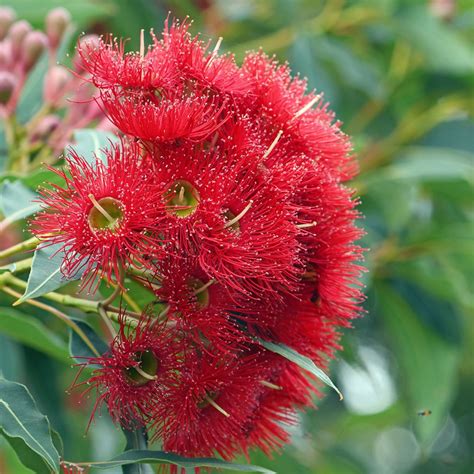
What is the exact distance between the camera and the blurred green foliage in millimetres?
2625

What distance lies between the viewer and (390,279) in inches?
112

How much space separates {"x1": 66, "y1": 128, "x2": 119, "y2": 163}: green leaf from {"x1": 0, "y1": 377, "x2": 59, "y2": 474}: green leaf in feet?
1.42

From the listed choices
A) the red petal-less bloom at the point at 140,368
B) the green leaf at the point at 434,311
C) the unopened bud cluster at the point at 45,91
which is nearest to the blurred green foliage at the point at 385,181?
the green leaf at the point at 434,311

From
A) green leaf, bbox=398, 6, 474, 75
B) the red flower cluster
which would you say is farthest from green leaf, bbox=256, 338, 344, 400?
green leaf, bbox=398, 6, 474, 75

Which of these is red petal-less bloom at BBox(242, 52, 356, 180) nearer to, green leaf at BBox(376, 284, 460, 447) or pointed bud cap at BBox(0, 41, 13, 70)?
pointed bud cap at BBox(0, 41, 13, 70)

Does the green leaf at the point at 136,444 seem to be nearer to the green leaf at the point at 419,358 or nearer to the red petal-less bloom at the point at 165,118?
the red petal-less bloom at the point at 165,118

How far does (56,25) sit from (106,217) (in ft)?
3.29

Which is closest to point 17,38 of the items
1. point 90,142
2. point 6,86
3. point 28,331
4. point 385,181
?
point 6,86

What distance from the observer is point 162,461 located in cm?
138

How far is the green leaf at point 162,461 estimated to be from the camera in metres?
1.38

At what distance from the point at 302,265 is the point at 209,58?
365mm

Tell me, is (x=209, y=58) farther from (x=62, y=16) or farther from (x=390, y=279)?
(x=390, y=279)

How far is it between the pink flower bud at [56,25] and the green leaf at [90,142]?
0.52 m

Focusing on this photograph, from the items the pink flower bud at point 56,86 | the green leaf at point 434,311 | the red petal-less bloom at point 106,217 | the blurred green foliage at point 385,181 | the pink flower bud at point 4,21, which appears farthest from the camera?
the green leaf at point 434,311
